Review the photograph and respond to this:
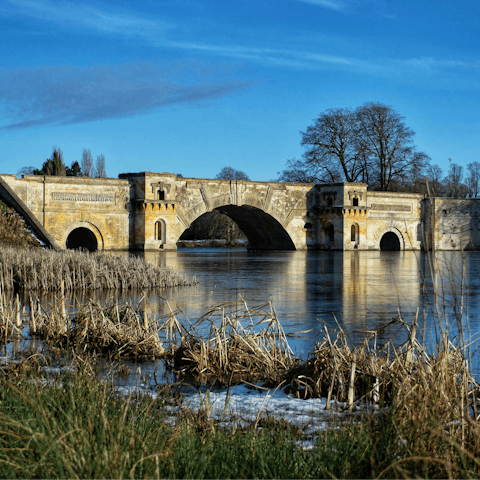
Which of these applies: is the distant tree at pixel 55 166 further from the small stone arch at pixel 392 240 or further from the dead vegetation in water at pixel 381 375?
the dead vegetation in water at pixel 381 375

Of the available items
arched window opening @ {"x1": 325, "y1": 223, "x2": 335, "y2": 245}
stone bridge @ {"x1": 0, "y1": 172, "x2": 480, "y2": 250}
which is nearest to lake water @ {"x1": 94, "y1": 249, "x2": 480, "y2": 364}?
stone bridge @ {"x1": 0, "y1": 172, "x2": 480, "y2": 250}

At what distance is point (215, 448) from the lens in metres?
3.15

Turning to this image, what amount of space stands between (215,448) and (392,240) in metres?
47.6

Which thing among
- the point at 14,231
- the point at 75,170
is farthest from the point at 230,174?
the point at 14,231

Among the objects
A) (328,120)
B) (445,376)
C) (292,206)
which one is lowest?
(445,376)

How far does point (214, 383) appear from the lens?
206 inches

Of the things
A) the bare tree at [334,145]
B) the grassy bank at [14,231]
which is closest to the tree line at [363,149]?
the bare tree at [334,145]

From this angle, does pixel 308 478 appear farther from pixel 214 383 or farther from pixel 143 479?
pixel 214 383

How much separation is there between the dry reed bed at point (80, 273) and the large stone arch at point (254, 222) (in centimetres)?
2376

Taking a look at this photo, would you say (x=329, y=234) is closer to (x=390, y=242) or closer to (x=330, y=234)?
(x=330, y=234)

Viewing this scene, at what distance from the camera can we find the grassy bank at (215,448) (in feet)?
8.72

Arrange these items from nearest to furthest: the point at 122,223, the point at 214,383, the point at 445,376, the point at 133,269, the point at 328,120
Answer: the point at 445,376, the point at 214,383, the point at 133,269, the point at 122,223, the point at 328,120

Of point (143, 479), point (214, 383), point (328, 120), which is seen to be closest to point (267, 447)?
point (143, 479)

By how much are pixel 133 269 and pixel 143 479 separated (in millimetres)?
11911
